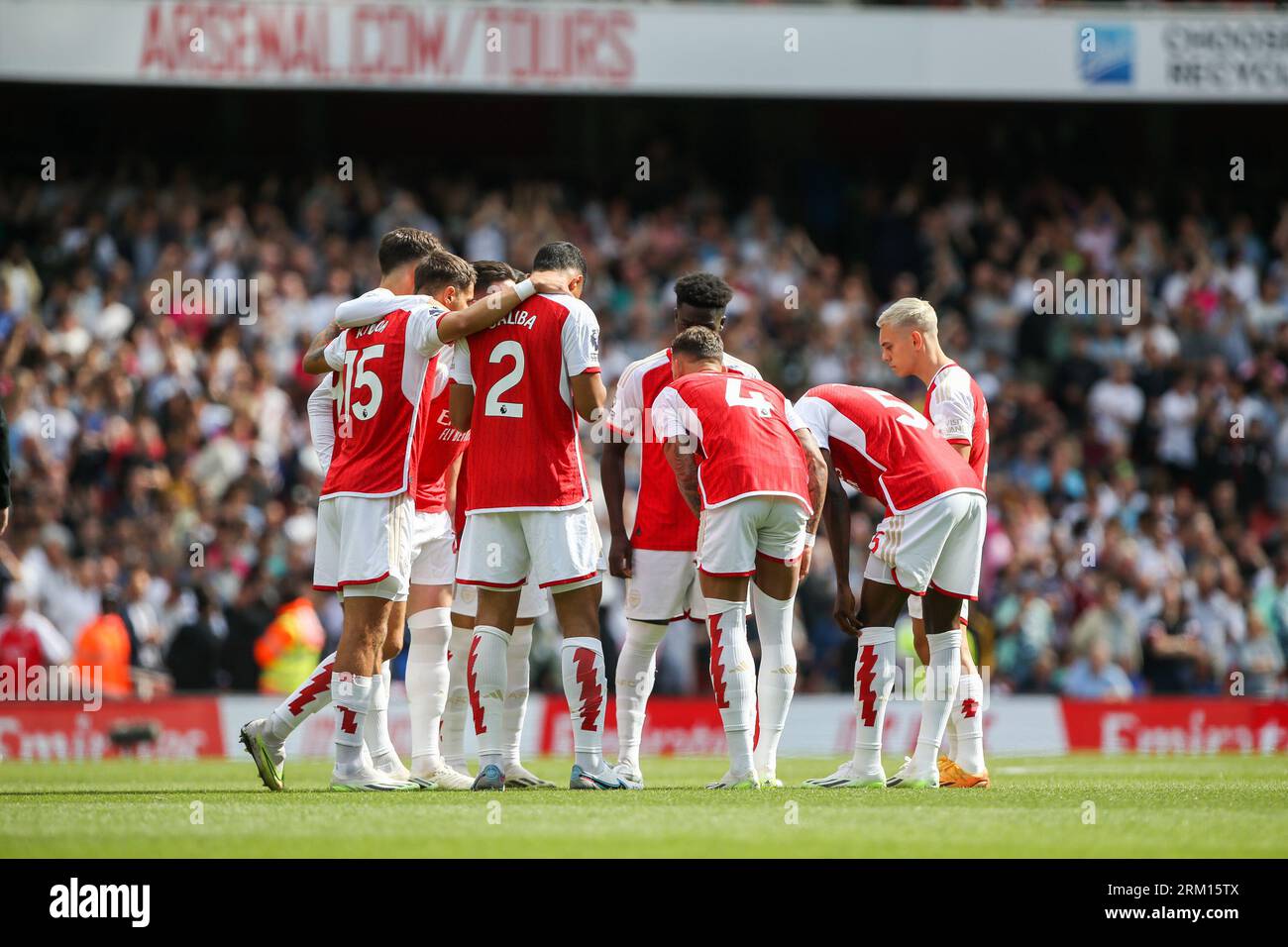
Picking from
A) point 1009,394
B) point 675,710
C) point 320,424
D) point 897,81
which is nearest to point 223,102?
point 897,81

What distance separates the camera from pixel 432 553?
923 centimetres

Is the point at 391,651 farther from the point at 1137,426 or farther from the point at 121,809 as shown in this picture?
the point at 1137,426

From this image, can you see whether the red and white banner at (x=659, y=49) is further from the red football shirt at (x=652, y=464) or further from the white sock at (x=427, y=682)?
the white sock at (x=427, y=682)

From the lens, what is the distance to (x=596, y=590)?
27.6 ft

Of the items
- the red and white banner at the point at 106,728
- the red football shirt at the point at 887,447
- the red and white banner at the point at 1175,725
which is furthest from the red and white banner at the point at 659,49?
the red football shirt at the point at 887,447

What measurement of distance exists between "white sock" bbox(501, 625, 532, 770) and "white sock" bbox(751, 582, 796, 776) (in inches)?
46.3

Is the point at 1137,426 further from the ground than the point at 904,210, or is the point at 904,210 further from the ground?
the point at 904,210

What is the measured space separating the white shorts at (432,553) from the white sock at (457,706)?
34 centimetres

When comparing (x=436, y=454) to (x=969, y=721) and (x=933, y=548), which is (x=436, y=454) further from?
(x=969, y=721)

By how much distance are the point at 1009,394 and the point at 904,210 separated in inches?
151

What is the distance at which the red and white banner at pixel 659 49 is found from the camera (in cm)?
2127

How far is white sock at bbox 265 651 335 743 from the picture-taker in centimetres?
852

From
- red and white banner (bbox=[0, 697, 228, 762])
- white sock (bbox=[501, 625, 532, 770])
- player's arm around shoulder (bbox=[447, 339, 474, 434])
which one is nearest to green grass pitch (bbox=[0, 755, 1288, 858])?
white sock (bbox=[501, 625, 532, 770])
